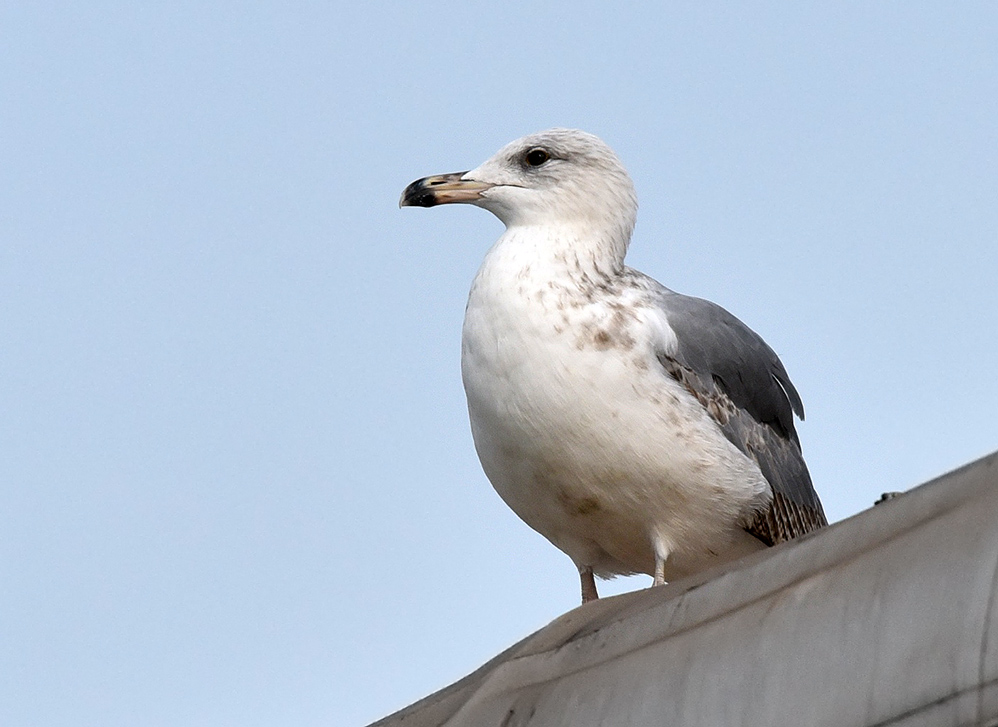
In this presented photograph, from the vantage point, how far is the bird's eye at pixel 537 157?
618 cm

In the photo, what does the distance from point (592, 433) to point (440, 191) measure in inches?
53.8

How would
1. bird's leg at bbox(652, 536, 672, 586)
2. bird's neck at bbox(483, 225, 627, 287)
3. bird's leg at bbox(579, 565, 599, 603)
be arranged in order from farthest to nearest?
bird's leg at bbox(579, 565, 599, 603) < bird's neck at bbox(483, 225, 627, 287) < bird's leg at bbox(652, 536, 672, 586)

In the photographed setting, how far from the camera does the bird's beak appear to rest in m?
6.07

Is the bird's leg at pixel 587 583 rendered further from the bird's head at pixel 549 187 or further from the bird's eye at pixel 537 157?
the bird's eye at pixel 537 157

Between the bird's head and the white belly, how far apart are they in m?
0.54

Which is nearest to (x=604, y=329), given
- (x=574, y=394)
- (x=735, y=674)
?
(x=574, y=394)

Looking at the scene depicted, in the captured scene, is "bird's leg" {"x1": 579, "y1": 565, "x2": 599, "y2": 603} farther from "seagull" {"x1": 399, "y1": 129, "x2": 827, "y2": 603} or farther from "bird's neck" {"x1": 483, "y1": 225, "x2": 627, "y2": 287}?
"bird's neck" {"x1": 483, "y1": 225, "x2": 627, "y2": 287}

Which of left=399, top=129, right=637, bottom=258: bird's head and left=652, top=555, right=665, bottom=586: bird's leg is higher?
left=399, top=129, right=637, bottom=258: bird's head

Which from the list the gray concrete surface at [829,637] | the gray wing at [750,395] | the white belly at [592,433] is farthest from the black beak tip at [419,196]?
the gray concrete surface at [829,637]

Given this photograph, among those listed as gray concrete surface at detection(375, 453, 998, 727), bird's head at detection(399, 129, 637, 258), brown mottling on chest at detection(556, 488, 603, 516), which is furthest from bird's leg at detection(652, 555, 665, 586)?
gray concrete surface at detection(375, 453, 998, 727)

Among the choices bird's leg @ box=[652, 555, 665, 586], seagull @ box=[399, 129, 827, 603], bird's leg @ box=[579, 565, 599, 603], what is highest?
seagull @ box=[399, 129, 827, 603]

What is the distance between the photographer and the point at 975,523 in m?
1.91

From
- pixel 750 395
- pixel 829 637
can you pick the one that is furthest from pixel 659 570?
pixel 829 637

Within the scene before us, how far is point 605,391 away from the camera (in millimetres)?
5141
